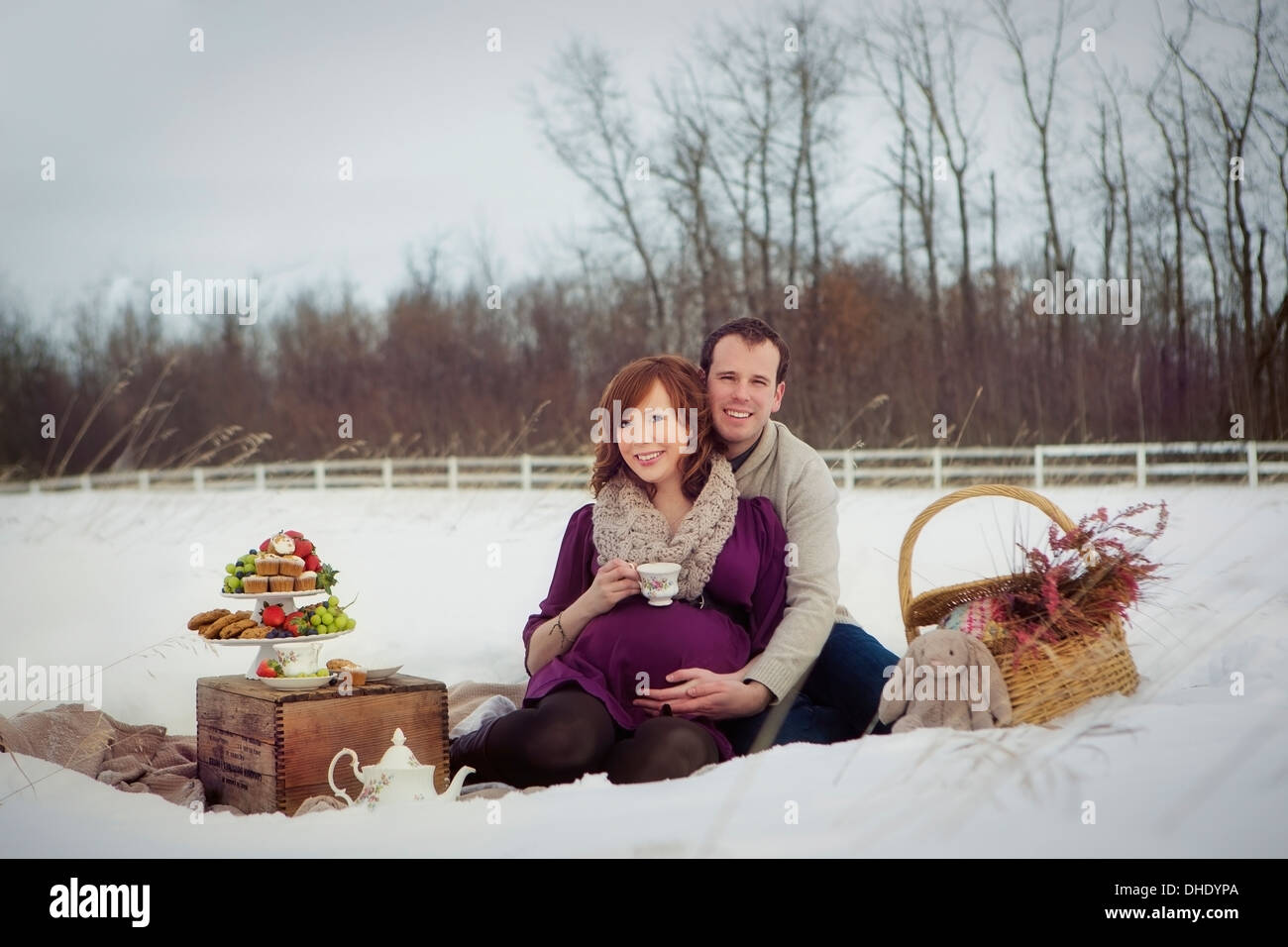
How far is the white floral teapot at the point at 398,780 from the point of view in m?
2.71

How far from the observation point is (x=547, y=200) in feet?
40.8

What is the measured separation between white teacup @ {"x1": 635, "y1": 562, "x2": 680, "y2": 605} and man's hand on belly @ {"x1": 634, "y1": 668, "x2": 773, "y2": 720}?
0.60 ft

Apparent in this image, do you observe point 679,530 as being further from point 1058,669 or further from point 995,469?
point 995,469

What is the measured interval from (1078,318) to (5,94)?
9.85 meters

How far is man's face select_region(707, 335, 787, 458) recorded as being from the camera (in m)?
3.06

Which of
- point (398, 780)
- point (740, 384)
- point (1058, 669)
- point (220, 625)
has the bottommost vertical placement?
point (398, 780)

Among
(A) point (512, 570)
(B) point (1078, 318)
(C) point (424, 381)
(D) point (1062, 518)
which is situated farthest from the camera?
(C) point (424, 381)

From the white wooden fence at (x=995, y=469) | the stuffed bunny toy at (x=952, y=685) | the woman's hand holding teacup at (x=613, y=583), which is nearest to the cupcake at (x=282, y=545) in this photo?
the woman's hand holding teacup at (x=613, y=583)

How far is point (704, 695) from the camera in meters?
2.73

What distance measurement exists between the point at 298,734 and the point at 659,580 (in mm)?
971

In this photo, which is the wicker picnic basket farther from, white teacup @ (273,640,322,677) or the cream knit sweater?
white teacup @ (273,640,322,677)

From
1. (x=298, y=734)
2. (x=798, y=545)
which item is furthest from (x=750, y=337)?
(x=298, y=734)
